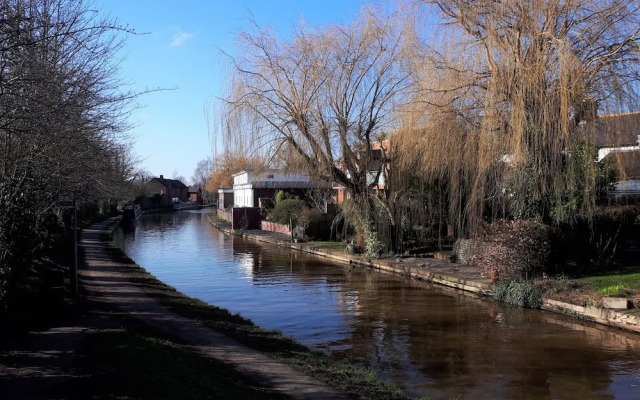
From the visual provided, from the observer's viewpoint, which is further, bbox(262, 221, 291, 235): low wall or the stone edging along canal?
bbox(262, 221, 291, 235): low wall

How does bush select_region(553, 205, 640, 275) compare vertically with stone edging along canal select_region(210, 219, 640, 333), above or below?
above

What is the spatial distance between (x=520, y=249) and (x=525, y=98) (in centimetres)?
429

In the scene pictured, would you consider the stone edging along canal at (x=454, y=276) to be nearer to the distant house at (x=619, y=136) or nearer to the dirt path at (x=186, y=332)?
the distant house at (x=619, y=136)

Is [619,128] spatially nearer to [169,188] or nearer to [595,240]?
[595,240]

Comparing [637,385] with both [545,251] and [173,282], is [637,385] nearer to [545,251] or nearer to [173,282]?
[545,251]

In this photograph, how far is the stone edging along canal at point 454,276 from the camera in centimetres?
1278

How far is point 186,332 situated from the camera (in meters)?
10.9

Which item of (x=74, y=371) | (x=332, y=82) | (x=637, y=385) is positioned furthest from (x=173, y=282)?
(x=637, y=385)

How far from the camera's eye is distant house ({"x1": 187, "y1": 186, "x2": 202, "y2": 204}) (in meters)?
142

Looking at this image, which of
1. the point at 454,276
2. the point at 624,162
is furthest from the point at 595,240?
the point at 454,276

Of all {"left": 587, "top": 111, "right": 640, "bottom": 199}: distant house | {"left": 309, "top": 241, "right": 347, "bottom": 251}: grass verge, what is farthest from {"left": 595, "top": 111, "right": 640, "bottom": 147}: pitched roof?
{"left": 309, "top": 241, "right": 347, "bottom": 251}: grass verge

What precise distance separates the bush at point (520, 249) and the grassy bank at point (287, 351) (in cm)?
760

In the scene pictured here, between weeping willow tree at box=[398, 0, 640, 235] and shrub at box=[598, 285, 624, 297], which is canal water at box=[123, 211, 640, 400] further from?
weeping willow tree at box=[398, 0, 640, 235]

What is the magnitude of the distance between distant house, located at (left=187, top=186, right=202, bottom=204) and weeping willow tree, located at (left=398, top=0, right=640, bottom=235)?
415ft
